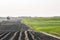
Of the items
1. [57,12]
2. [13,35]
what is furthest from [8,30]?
[57,12]

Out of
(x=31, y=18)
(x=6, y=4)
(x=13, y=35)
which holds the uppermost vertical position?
(x=6, y=4)

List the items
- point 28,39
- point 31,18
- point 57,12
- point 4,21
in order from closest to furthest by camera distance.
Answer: point 28,39 → point 57,12 → point 31,18 → point 4,21

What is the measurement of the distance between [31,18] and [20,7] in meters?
1.49

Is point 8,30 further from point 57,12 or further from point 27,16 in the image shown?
point 57,12

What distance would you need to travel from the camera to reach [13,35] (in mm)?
17484

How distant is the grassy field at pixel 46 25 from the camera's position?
16.7m

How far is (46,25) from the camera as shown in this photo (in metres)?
17.8

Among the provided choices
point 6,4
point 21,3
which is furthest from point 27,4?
point 6,4

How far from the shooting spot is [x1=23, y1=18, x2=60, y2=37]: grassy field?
Answer: 54.8 ft

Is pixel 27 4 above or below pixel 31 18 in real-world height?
above

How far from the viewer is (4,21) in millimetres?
19641

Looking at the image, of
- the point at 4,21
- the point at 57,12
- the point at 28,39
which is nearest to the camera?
the point at 28,39

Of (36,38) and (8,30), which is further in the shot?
(8,30)

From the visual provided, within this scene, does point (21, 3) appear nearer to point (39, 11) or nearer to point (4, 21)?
point (39, 11)
